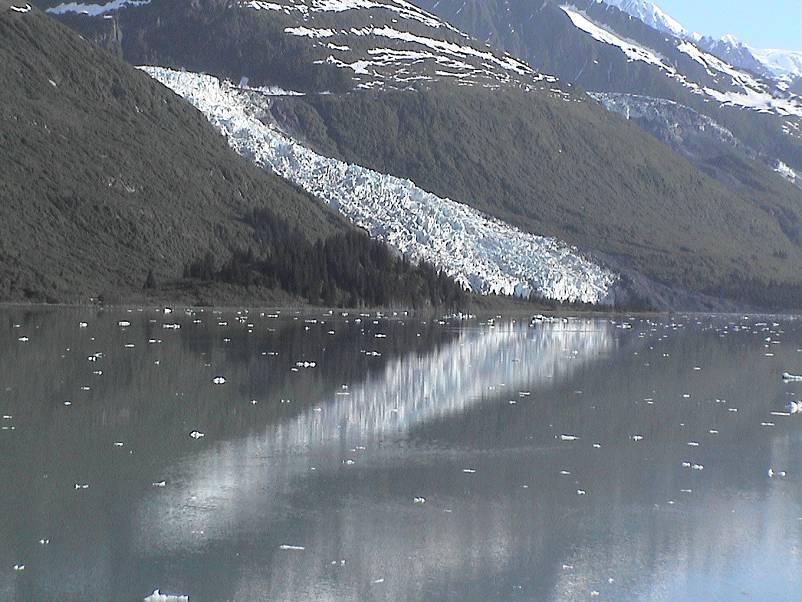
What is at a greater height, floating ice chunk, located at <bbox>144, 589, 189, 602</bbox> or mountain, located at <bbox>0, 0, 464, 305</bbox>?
mountain, located at <bbox>0, 0, 464, 305</bbox>

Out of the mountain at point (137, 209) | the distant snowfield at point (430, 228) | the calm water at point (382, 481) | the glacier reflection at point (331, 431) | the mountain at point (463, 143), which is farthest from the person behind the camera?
the mountain at point (463, 143)

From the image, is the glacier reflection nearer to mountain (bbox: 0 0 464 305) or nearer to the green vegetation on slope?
mountain (bbox: 0 0 464 305)

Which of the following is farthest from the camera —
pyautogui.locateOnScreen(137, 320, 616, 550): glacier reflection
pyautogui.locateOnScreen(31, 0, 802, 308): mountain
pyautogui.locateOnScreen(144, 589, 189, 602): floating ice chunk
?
pyautogui.locateOnScreen(31, 0, 802, 308): mountain

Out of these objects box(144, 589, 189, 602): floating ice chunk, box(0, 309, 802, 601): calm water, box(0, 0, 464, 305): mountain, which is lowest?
box(144, 589, 189, 602): floating ice chunk

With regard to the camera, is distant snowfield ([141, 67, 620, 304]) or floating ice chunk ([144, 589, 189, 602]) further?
distant snowfield ([141, 67, 620, 304])

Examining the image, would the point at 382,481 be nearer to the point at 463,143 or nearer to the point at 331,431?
the point at 331,431

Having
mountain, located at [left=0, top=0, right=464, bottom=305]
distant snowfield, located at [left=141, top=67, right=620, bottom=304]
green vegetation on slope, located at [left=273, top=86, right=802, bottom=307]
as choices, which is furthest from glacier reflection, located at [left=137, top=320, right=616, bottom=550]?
green vegetation on slope, located at [left=273, top=86, right=802, bottom=307]

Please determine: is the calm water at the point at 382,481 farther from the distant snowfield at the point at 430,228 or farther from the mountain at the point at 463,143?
the mountain at the point at 463,143

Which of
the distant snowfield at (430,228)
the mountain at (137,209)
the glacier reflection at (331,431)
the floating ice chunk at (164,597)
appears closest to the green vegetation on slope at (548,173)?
the distant snowfield at (430,228)
